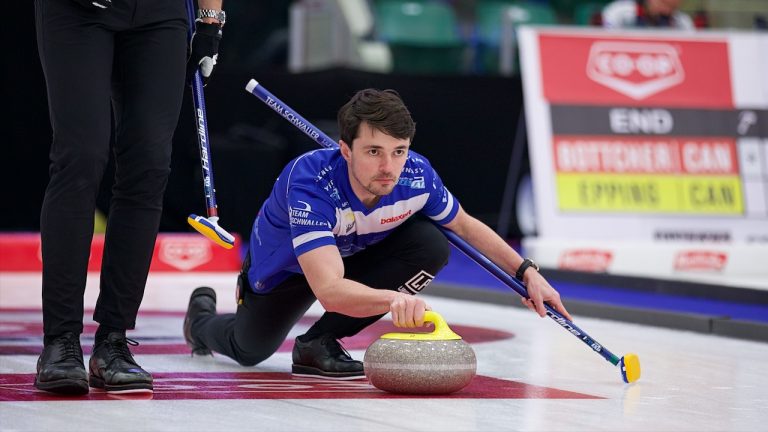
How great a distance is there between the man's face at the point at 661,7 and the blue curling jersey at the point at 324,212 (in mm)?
4390

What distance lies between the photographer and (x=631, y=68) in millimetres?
6934

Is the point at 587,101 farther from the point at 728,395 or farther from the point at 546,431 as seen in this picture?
the point at 546,431

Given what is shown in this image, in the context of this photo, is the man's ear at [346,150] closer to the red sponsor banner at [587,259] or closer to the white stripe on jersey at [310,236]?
the white stripe on jersey at [310,236]

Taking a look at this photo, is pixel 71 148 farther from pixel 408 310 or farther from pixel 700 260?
pixel 700 260

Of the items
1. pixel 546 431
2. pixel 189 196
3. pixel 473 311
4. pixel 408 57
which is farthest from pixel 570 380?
pixel 408 57

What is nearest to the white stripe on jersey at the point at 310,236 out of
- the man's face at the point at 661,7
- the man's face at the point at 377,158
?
the man's face at the point at 377,158

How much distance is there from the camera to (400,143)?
298 cm

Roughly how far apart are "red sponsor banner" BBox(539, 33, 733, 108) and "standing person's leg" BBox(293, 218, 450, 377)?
3.55 m

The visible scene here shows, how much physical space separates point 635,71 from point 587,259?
1091 mm

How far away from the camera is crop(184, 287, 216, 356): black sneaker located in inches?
146

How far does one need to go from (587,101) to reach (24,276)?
296cm

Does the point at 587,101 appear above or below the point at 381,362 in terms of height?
above

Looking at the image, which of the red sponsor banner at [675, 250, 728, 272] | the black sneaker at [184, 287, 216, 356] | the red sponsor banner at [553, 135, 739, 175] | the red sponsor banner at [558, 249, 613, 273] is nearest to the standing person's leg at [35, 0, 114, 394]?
the black sneaker at [184, 287, 216, 356]

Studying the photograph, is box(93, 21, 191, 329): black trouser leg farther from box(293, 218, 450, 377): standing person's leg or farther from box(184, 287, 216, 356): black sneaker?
box(184, 287, 216, 356): black sneaker
